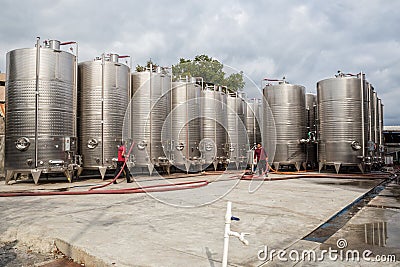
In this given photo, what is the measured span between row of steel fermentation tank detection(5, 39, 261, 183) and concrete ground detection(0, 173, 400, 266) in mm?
2822

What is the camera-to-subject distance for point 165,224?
19.9 feet

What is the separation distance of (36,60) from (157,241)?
11052 millimetres

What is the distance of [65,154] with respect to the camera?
44.0 ft

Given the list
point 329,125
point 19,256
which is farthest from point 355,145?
point 19,256

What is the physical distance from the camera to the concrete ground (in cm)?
441

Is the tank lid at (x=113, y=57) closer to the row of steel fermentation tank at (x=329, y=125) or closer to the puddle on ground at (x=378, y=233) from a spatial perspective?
the row of steel fermentation tank at (x=329, y=125)

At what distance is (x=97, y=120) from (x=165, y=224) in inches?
389

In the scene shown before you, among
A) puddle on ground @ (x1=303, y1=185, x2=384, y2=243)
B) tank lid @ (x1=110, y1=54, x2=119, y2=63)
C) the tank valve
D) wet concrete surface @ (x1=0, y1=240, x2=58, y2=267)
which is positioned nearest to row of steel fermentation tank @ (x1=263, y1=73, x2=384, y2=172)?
the tank valve

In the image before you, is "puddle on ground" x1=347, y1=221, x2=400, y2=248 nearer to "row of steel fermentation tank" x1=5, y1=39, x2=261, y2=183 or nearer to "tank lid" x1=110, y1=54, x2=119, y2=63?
"row of steel fermentation tank" x1=5, y1=39, x2=261, y2=183

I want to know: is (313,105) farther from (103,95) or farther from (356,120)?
(103,95)

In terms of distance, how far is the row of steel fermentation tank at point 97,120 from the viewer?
42.0ft

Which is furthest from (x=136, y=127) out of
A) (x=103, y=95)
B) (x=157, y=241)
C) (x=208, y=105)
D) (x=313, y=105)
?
(x=313, y=105)

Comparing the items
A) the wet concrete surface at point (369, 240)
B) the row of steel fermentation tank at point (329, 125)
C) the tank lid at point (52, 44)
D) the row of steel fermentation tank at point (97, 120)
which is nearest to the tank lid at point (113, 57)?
the row of steel fermentation tank at point (97, 120)

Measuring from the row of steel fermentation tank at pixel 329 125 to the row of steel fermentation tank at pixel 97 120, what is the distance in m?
4.45
